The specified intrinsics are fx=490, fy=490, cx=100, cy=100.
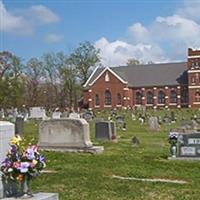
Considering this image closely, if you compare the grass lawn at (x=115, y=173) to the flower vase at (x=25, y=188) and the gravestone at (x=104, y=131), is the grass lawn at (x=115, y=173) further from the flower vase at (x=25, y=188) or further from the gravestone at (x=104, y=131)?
the gravestone at (x=104, y=131)

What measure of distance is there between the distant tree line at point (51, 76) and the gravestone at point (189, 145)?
5250cm

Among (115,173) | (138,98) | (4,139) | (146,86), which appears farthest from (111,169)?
(138,98)

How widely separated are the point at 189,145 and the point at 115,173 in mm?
3486

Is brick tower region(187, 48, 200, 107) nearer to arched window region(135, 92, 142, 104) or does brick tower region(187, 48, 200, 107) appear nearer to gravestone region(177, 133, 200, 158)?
arched window region(135, 92, 142, 104)

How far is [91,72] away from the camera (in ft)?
303

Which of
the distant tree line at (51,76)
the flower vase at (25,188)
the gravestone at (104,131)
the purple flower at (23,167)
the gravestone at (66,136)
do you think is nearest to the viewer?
the purple flower at (23,167)

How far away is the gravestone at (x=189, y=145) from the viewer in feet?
48.2

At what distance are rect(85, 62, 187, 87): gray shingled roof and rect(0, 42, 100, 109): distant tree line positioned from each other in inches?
153

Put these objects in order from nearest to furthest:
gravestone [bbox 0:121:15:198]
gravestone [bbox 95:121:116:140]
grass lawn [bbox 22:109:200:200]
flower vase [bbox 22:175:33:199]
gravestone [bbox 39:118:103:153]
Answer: flower vase [bbox 22:175:33:199], gravestone [bbox 0:121:15:198], grass lawn [bbox 22:109:200:200], gravestone [bbox 39:118:103:153], gravestone [bbox 95:121:116:140]

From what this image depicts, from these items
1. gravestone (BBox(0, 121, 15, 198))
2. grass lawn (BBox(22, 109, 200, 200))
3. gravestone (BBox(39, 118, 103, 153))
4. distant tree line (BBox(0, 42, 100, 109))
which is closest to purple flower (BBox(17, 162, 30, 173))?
gravestone (BBox(0, 121, 15, 198))

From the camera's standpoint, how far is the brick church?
3334 inches

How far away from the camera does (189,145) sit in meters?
14.8

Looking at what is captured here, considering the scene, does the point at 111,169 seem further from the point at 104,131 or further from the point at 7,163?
the point at 104,131

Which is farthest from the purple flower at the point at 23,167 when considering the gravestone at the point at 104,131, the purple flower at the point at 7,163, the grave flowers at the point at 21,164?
the gravestone at the point at 104,131
